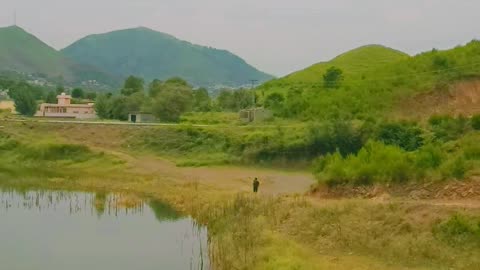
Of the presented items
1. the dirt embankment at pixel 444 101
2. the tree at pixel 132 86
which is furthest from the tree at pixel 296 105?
the tree at pixel 132 86

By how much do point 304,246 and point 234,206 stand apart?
6.88m

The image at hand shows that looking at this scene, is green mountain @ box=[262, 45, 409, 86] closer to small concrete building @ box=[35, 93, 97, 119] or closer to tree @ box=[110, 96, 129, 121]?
tree @ box=[110, 96, 129, 121]

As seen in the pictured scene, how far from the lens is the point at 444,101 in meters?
59.4

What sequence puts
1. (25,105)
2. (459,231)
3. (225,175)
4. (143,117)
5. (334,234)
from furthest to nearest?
1. (25,105)
2. (143,117)
3. (225,175)
4. (334,234)
5. (459,231)

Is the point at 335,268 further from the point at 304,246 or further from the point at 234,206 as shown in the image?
the point at 234,206

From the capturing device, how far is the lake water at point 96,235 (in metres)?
23.1

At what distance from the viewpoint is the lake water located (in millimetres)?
23078

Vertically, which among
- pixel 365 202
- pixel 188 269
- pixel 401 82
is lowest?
pixel 188 269

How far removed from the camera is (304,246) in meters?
21.4

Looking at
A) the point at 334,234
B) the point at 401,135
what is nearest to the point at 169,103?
the point at 401,135

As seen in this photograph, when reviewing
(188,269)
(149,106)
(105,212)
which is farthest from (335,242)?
(149,106)

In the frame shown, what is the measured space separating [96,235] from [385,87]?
42883 millimetres

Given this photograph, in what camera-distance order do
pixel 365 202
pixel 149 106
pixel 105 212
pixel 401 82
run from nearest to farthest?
pixel 365 202, pixel 105 212, pixel 401 82, pixel 149 106

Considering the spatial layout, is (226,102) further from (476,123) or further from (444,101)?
(476,123)
